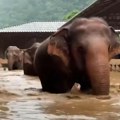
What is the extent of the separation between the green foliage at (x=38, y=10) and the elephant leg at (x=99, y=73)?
185 feet

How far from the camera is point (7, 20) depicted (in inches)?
2854

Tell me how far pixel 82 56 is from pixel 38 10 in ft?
208

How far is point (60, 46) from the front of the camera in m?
8.44

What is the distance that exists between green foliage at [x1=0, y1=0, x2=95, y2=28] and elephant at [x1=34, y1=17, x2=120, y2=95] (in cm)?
5526

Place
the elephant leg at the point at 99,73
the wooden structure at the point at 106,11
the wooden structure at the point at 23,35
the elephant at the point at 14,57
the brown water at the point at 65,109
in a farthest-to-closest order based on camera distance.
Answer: the wooden structure at the point at 23,35
the elephant at the point at 14,57
the wooden structure at the point at 106,11
the elephant leg at the point at 99,73
the brown water at the point at 65,109

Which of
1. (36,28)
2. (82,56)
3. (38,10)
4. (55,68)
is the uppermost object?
(38,10)

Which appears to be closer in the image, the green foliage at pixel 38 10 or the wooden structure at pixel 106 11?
the wooden structure at pixel 106 11

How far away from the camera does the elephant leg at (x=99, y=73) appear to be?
745 cm

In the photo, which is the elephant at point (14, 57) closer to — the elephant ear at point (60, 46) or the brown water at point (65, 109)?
the elephant ear at point (60, 46)

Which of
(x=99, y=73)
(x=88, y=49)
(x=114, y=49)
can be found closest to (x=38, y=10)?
(x=114, y=49)

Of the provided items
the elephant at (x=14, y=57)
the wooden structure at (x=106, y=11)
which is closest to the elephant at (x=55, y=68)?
the wooden structure at (x=106, y=11)

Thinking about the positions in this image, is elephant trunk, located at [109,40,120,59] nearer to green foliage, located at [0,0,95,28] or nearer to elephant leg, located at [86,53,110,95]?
elephant leg, located at [86,53,110,95]

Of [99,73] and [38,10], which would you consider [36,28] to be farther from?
[38,10]

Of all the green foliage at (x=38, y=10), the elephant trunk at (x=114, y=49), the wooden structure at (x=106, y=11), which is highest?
the green foliage at (x=38, y=10)
